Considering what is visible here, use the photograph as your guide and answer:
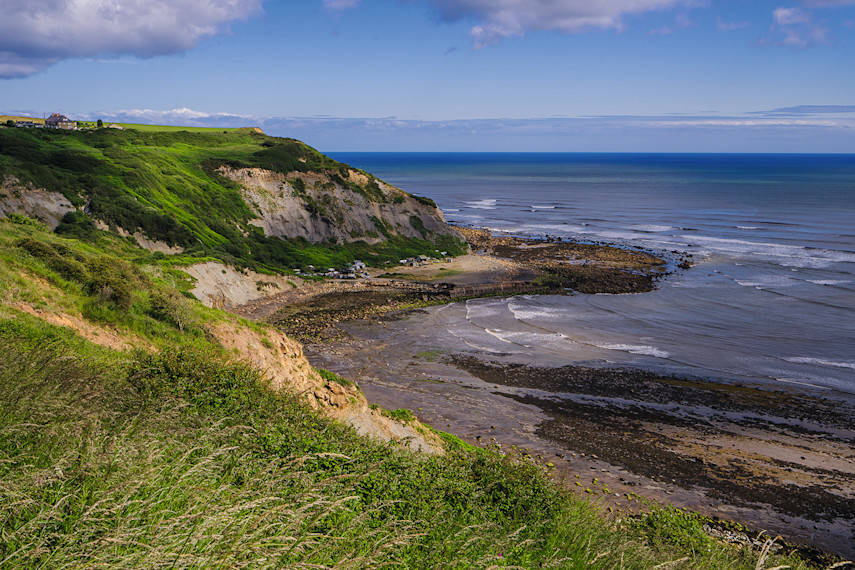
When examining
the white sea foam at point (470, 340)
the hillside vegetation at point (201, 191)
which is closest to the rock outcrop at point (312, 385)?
the white sea foam at point (470, 340)

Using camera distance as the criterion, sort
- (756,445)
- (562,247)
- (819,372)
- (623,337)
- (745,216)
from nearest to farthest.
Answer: (756,445), (819,372), (623,337), (562,247), (745,216)

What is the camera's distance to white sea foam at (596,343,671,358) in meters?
38.9

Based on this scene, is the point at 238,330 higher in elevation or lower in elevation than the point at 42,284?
lower

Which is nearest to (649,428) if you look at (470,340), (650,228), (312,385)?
(470,340)

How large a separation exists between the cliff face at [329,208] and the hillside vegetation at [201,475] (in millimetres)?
48908

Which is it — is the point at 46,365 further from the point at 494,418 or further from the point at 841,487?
the point at 841,487

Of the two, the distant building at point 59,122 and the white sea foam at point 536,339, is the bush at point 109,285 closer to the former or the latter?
the white sea foam at point 536,339

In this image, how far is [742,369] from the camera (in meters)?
35.6

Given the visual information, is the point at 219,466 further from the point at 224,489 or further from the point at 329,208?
the point at 329,208

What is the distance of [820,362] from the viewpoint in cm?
3659

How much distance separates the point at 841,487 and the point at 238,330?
26002 mm

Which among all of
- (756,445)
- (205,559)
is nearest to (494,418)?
(756,445)

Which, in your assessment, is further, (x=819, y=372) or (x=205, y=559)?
(x=819, y=372)

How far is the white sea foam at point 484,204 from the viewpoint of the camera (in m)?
139
